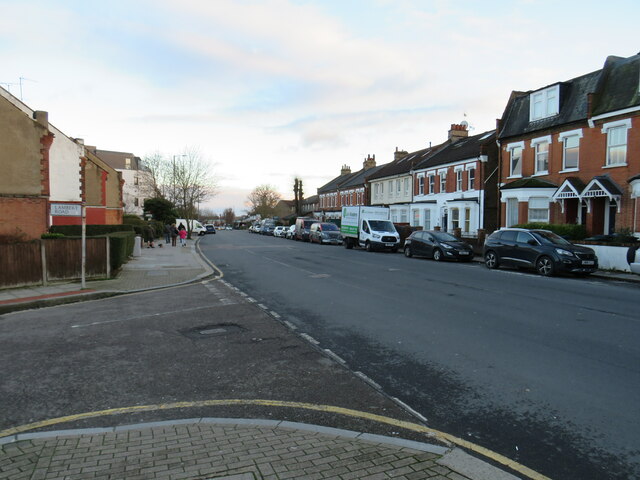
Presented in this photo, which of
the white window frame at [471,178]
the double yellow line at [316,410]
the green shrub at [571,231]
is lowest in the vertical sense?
the double yellow line at [316,410]

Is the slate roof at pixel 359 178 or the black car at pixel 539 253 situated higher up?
the slate roof at pixel 359 178

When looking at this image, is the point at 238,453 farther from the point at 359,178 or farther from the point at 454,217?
the point at 359,178

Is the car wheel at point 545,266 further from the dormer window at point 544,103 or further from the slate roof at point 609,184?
the dormer window at point 544,103

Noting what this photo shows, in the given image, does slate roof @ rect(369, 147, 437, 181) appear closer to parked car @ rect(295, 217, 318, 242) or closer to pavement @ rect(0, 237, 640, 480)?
parked car @ rect(295, 217, 318, 242)

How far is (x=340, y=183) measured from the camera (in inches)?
2549

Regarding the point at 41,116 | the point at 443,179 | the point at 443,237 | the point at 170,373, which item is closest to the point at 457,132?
the point at 443,179

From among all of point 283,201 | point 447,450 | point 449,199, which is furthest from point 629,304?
point 283,201

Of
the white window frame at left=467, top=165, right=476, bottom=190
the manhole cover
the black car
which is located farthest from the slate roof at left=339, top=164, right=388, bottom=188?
the manhole cover

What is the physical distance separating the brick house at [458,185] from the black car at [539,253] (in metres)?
9.62

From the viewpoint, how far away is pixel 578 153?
74.0 feet

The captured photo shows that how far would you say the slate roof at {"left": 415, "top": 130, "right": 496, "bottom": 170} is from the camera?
31359mm

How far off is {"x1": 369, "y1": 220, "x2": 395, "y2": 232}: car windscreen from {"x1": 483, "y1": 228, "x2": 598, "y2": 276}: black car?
10690 mm

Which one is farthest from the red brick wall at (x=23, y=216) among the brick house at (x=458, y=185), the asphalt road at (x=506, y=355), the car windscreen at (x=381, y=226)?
the brick house at (x=458, y=185)

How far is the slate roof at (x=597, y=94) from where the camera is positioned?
67.1ft
